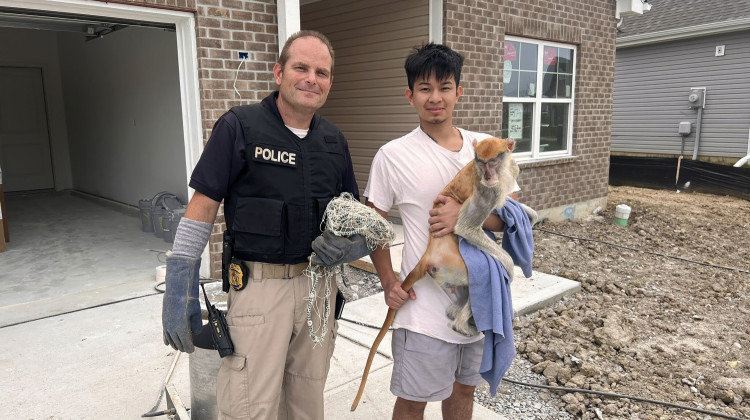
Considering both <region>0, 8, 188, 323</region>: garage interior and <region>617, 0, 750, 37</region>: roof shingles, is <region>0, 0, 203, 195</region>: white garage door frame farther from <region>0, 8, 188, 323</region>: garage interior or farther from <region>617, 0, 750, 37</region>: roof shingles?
<region>617, 0, 750, 37</region>: roof shingles

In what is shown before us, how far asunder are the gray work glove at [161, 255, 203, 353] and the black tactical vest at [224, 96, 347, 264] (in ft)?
0.67

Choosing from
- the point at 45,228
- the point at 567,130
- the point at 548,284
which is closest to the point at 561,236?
the point at 567,130

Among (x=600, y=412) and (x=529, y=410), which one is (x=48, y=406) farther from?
(x=600, y=412)

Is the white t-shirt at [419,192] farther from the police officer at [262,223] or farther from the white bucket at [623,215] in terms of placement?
the white bucket at [623,215]

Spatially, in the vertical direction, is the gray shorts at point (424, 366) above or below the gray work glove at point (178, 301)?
below

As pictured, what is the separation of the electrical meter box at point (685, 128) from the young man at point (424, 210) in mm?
13796

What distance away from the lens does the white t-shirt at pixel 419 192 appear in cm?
199

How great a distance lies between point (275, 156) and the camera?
187 cm

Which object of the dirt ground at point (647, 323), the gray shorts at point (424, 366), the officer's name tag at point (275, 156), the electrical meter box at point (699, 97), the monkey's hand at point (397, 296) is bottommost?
the dirt ground at point (647, 323)

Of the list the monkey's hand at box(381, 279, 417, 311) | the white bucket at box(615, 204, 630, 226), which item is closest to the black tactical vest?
the monkey's hand at box(381, 279, 417, 311)

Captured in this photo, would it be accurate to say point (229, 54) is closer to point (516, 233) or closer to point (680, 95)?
point (516, 233)

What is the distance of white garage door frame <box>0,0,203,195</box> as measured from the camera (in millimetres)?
3834

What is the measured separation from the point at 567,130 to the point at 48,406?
7.97 m

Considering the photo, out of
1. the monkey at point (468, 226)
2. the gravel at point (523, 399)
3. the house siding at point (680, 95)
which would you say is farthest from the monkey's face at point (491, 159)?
the house siding at point (680, 95)
